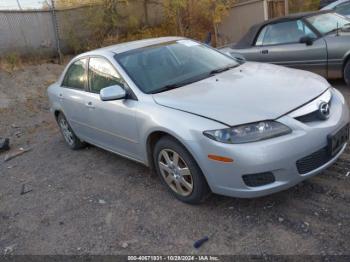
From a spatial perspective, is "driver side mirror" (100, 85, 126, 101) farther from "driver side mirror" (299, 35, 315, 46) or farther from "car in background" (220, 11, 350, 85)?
"driver side mirror" (299, 35, 315, 46)

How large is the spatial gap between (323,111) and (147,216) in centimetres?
192

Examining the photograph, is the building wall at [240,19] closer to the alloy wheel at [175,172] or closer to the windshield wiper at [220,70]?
the windshield wiper at [220,70]

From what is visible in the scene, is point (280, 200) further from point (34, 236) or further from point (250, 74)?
point (34, 236)

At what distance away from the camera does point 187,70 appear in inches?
172

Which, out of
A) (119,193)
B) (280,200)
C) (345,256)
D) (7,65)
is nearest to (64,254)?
(119,193)

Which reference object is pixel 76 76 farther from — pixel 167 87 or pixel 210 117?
pixel 210 117

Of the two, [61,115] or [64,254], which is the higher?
[61,115]

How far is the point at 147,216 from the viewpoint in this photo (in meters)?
3.75

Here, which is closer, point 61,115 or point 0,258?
point 0,258

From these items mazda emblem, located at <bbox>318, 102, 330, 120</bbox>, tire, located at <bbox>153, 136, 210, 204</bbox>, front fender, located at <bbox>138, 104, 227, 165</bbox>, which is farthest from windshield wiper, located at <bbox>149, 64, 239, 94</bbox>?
mazda emblem, located at <bbox>318, 102, 330, 120</bbox>

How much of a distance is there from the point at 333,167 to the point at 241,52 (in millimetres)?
4335

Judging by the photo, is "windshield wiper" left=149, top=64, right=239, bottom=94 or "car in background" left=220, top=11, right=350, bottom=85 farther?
"car in background" left=220, top=11, right=350, bottom=85

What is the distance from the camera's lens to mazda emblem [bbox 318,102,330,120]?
11.1 feet

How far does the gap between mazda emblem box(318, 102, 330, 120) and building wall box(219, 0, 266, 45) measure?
12.2 meters
